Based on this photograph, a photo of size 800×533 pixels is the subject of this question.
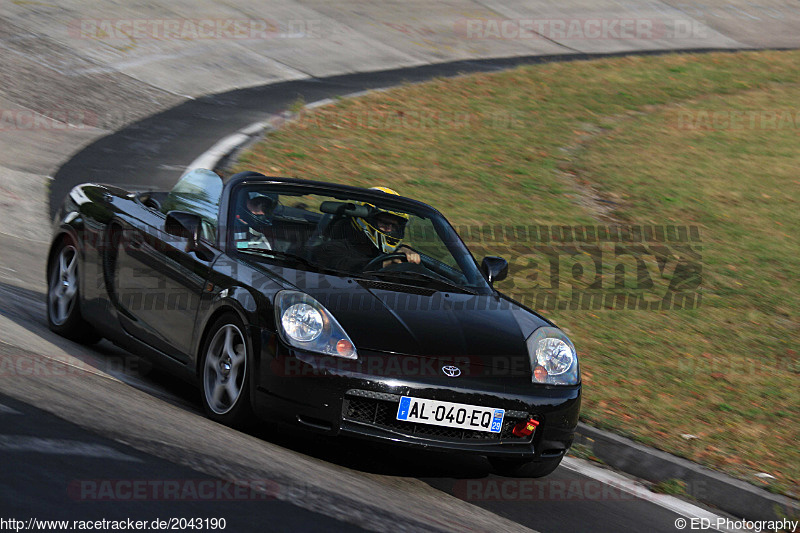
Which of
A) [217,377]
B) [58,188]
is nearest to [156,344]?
[217,377]

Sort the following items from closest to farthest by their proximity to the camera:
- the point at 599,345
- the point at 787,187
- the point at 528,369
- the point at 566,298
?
the point at 528,369 < the point at 599,345 < the point at 566,298 < the point at 787,187

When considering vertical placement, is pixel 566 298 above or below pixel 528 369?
below

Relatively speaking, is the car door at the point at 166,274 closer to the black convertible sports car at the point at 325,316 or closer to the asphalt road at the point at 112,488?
the black convertible sports car at the point at 325,316

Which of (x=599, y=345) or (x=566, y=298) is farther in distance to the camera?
(x=566, y=298)

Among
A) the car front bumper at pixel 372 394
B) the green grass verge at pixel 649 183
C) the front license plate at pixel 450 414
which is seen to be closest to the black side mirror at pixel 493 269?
the green grass verge at pixel 649 183

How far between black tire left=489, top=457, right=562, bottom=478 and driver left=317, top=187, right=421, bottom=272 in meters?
1.37

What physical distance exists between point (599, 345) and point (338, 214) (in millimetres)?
3204

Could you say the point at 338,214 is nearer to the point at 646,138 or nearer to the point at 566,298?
the point at 566,298

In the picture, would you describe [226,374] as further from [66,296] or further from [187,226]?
[66,296]

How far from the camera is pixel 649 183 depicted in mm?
15945

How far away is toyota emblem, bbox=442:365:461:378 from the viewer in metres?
5.51

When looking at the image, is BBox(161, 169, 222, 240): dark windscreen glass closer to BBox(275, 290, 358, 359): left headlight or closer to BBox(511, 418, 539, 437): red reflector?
BBox(275, 290, 358, 359): left headlight

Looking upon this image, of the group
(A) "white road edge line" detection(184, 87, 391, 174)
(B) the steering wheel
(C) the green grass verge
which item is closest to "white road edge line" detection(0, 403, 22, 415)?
(B) the steering wheel

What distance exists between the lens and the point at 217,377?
5.86 m
